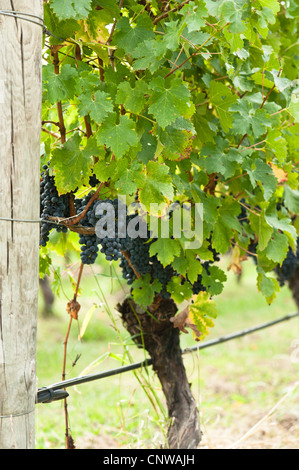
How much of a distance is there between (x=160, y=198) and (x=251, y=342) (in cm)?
699

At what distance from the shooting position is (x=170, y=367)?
9.48ft

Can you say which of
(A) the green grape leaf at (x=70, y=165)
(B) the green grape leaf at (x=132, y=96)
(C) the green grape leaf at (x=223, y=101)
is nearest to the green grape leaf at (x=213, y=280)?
(C) the green grape leaf at (x=223, y=101)

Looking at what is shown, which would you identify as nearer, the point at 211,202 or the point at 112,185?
the point at 112,185

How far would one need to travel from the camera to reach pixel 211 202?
2.25 metres

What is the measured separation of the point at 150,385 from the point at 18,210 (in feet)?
5.16

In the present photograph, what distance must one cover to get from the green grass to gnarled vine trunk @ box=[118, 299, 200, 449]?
0.25 ft

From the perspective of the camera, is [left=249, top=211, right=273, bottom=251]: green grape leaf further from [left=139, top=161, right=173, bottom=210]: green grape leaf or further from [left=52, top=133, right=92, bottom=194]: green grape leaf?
[left=52, top=133, right=92, bottom=194]: green grape leaf

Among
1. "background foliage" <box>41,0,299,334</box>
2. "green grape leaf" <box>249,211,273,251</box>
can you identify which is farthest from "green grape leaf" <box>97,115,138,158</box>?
"green grape leaf" <box>249,211,273,251</box>

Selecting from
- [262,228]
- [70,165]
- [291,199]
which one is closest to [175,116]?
[70,165]

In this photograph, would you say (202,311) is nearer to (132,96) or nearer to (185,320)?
(185,320)

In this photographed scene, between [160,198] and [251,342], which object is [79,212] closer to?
[160,198]

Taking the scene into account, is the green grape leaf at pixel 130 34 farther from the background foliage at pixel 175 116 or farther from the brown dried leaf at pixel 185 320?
the brown dried leaf at pixel 185 320

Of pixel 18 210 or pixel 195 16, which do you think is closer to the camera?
pixel 18 210
